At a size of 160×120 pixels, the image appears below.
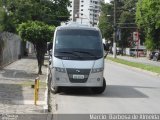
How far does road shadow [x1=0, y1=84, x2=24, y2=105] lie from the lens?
16062 millimetres

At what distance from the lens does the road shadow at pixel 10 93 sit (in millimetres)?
16062

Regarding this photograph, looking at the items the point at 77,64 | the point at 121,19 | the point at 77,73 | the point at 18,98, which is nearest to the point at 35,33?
the point at 77,64

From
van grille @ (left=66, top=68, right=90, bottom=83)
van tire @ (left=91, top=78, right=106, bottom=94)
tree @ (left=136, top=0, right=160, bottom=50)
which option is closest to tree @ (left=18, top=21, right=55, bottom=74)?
van tire @ (left=91, top=78, right=106, bottom=94)

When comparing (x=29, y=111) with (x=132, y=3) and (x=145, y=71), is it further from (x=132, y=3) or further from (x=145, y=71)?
(x=132, y=3)

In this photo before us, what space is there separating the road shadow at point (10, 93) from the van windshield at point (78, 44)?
208 cm

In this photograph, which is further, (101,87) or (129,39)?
(129,39)

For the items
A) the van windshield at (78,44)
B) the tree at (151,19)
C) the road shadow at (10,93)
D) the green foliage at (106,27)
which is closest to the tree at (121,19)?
the green foliage at (106,27)

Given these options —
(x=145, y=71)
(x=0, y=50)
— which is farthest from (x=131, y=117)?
(x=145, y=71)

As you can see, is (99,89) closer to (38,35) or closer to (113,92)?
(113,92)

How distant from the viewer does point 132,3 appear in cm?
12450

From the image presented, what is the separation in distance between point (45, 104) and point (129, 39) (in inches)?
4290

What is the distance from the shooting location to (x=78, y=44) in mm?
20062

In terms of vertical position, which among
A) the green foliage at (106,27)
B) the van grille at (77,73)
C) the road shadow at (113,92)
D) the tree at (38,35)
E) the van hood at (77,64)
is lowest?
the green foliage at (106,27)

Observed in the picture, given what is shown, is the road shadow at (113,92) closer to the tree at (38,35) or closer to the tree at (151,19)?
the tree at (38,35)
